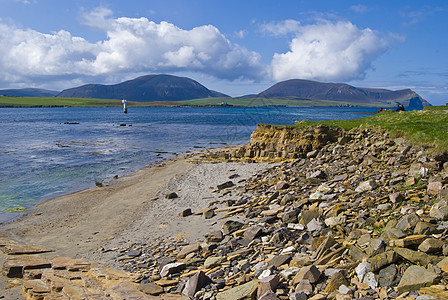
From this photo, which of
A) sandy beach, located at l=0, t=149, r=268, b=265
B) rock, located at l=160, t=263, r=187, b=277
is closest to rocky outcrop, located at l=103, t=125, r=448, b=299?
rock, located at l=160, t=263, r=187, b=277

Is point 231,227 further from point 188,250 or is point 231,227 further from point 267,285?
point 267,285

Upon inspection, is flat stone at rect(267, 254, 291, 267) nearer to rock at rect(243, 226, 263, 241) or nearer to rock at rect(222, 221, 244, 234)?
rock at rect(243, 226, 263, 241)

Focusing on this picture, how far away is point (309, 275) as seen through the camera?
7.28 m

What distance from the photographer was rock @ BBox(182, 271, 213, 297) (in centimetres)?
811

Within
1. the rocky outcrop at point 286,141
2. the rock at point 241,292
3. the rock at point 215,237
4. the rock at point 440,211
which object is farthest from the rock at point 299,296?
the rocky outcrop at point 286,141

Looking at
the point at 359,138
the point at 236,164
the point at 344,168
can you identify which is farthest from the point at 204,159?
the point at 344,168

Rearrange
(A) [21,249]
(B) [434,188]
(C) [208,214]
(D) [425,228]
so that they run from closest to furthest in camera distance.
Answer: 1. (D) [425,228]
2. (B) [434,188]
3. (A) [21,249]
4. (C) [208,214]

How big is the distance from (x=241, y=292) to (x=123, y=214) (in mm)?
11550

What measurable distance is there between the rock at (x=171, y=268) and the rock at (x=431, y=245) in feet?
19.9

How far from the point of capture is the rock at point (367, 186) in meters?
12.4

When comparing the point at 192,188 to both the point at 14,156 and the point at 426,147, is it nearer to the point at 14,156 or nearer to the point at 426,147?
the point at 426,147

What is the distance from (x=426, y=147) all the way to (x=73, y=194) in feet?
69.9

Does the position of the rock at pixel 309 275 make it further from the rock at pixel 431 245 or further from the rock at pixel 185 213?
the rock at pixel 185 213

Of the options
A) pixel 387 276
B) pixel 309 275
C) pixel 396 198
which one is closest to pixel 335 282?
pixel 309 275
